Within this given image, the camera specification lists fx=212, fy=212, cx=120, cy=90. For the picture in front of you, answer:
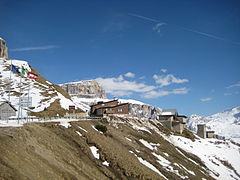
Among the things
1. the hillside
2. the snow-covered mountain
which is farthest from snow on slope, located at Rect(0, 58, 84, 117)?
the hillside

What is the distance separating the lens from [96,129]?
44.5 metres

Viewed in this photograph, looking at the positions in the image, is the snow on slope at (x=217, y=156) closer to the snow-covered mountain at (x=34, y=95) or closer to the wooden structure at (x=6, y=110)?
the snow-covered mountain at (x=34, y=95)

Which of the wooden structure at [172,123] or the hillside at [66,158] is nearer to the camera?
the hillside at [66,158]

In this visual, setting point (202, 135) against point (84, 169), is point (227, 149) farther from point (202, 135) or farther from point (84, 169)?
point (84, 169)

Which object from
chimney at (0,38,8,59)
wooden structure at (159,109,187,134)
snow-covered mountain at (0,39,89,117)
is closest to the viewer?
snow-covered mountain at (0,39,89,117)

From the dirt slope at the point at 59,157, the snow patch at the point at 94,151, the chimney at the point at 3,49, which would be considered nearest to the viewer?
the dirt slope at the point at 59,157

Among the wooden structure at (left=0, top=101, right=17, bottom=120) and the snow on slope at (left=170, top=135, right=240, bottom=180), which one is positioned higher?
the wooden structure at (left=0, top=101, right=17, bottom=120)

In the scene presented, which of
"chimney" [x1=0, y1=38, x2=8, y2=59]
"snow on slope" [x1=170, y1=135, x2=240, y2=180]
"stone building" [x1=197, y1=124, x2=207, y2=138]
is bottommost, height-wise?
"snow on slope" [x1=170, y1=135, x2=240, y2=180]

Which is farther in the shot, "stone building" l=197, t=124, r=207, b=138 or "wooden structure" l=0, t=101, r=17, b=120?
"stone building" l=197, t=124, r=207, b=138

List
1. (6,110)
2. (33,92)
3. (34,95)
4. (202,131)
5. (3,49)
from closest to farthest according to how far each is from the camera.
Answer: (6,110), (34,95), (33,92), (202,131), (3,49)

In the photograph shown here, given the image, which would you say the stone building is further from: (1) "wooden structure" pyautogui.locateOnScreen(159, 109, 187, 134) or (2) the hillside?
(2) the hillside

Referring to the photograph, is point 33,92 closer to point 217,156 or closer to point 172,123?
point 172,123

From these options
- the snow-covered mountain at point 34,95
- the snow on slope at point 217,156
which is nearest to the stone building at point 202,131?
the snow on slope at point 217,156

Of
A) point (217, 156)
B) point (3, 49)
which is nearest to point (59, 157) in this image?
point (217, 156)
